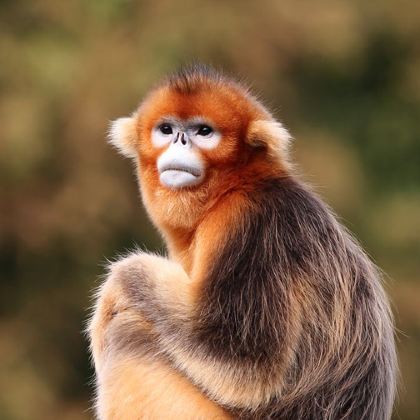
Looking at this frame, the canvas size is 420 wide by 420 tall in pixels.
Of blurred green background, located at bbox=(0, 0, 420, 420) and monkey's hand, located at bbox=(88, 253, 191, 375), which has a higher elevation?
blurred green background, located at bbox=(0, 0, 420, 420)

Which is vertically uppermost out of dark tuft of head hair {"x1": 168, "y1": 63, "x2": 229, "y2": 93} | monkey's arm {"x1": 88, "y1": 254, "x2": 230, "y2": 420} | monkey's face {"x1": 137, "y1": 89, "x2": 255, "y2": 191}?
dark tuft of head hair {"x1": 168, "y1": 63, "x2": 229, "y2": 93}

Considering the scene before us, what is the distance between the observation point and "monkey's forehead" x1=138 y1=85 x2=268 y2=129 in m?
5.78

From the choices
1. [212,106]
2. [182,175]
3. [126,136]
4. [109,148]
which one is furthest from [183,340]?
[109,148]

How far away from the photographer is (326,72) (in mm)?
13953

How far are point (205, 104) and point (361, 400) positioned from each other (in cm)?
143

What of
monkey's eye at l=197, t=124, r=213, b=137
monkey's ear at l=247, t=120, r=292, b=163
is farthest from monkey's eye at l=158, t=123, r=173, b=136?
monkey's ear at l=247, t=120, r=292, b=163

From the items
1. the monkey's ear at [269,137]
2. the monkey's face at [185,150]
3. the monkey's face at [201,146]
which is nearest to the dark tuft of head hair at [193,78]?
the monkey's face at [201,146]

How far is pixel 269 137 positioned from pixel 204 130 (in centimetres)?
29

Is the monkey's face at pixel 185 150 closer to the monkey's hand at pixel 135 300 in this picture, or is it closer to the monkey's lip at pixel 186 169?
the monkey's lip at pixel 186 169

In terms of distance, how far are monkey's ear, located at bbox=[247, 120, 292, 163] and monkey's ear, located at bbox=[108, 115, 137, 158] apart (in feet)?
2.15

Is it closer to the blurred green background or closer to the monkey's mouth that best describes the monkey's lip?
the monkey's mouth

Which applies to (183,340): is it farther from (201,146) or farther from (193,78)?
(193,78)

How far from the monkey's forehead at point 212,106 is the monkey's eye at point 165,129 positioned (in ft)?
0.13

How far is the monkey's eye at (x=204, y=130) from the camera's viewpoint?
5.78 m
